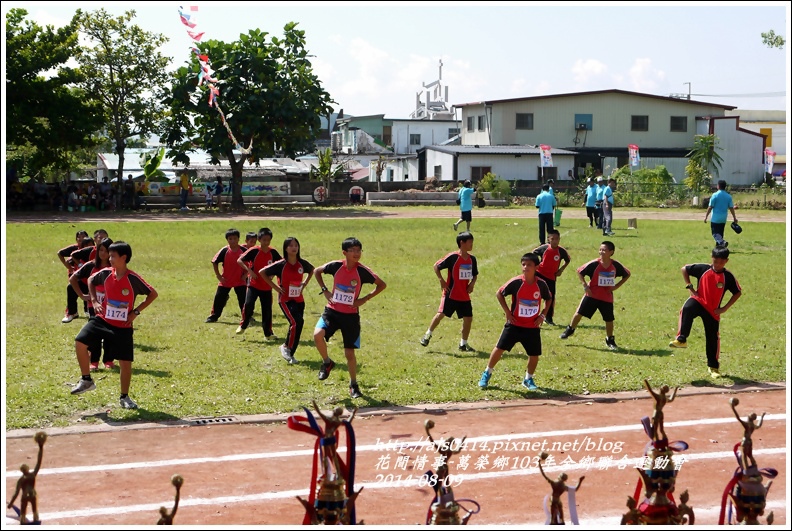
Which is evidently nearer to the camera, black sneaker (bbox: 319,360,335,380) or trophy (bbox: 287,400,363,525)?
trophy (bbox: 287,400,363,525)

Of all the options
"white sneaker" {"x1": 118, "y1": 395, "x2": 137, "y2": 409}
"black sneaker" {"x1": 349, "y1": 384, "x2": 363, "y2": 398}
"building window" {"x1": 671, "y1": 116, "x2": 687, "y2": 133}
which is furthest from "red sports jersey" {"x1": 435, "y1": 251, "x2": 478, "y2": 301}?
"building window" {"x1": 671, "y1": 116, "x2": 687, "y2": 133}

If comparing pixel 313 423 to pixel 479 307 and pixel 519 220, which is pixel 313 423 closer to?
pixel 479 307

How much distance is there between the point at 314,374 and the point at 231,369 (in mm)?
1324

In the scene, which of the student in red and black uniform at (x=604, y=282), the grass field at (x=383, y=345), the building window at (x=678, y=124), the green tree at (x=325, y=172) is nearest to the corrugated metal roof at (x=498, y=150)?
the green tree at (x=325, y=172)

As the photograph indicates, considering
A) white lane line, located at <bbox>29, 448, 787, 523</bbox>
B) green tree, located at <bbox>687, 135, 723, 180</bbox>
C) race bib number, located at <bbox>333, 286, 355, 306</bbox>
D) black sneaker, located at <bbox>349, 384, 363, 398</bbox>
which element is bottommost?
white lane line, located at <bbox>29, 448, 787, 523</bbox>

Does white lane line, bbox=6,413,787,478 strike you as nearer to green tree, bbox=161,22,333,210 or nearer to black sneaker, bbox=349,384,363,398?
black sneaker, bbox=349,384,363,398

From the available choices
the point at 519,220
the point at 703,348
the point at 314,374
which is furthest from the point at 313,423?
the point at 519,220

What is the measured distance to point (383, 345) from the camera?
15680 millimetres

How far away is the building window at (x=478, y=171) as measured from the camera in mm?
57625

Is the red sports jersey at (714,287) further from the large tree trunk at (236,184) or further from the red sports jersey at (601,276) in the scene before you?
the large tree trunk at (236,184)

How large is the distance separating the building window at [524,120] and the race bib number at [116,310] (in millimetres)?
54941

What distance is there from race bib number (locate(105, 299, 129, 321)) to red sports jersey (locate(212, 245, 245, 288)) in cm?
536

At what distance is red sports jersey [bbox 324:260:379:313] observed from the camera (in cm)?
1228

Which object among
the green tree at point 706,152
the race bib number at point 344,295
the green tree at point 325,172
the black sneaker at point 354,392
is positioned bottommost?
the black sneaker at point 354,392
